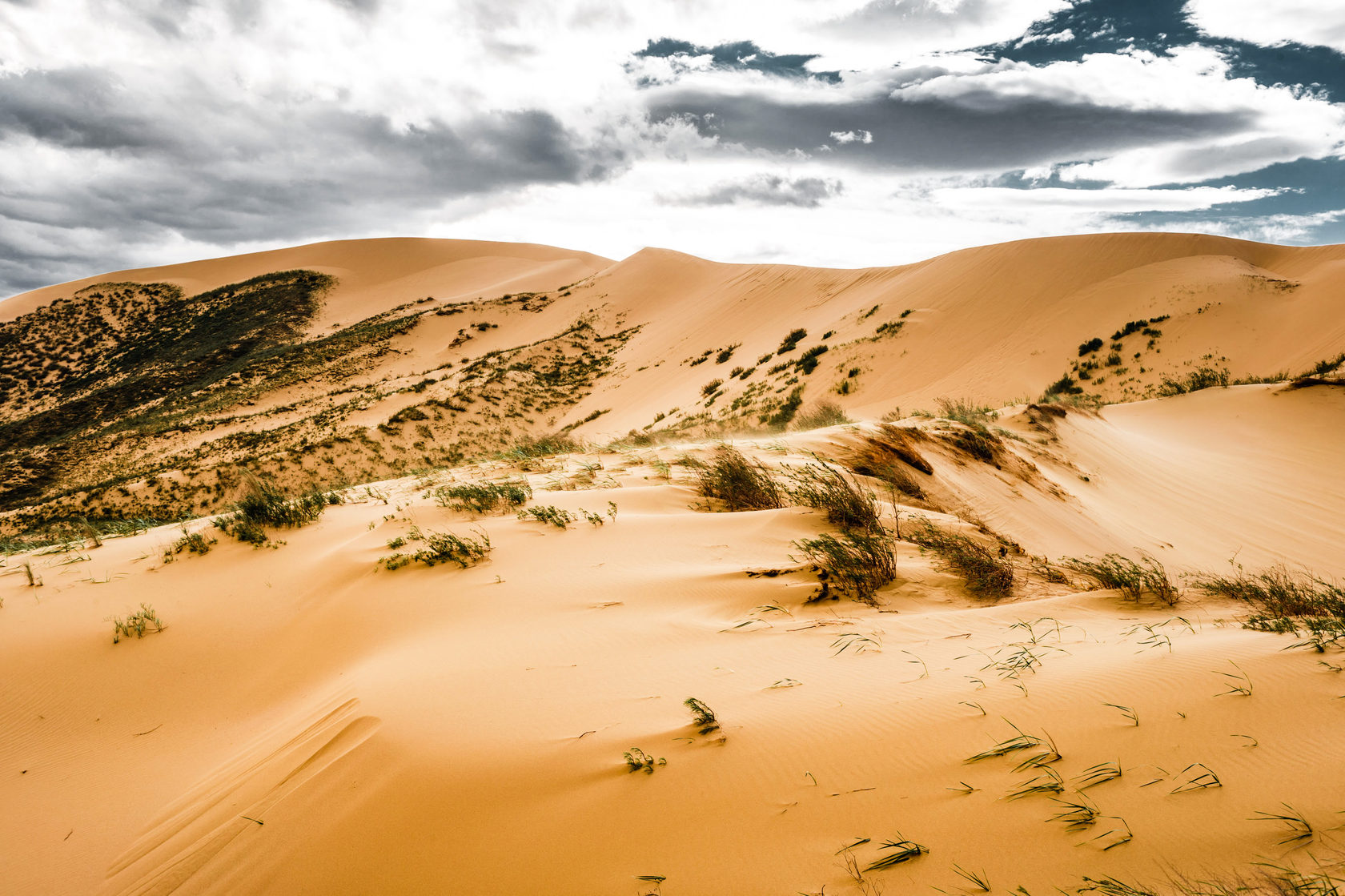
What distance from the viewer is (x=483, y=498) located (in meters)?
4.94

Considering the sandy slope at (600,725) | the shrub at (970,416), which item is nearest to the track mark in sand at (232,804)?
the sandy slope at (600,725)

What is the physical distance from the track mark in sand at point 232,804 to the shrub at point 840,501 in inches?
128

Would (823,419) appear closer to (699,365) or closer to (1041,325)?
(1041,325)

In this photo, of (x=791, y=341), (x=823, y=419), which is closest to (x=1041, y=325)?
(x=791, y=341)

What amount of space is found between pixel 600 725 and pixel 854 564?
1921mm

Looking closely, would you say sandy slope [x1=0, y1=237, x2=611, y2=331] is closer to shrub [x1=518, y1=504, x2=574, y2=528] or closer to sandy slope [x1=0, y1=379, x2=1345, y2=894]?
shrub [x1=518, y1=504, x2=574, y2=528]

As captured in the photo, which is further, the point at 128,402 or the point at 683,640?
the point at 128,402

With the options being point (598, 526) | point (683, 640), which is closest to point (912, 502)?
point (598, 526)

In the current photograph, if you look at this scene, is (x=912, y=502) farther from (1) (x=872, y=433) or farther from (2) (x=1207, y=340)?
(2) (x=1207, y=340)

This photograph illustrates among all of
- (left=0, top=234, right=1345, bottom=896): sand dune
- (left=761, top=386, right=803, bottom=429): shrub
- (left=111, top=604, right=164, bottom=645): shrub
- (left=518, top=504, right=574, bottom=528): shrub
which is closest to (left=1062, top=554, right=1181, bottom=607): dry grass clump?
(left=0, top=234, right=1345, bottom=896): sand dune

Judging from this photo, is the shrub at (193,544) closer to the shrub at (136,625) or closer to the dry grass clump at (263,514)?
the dry grass clump at (263,514)

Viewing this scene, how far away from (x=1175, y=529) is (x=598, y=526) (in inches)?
284

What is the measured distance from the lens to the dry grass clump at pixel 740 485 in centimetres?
509

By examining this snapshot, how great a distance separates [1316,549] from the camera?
712 cm
